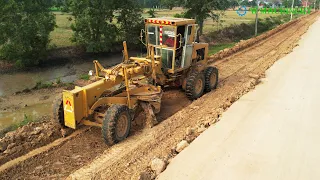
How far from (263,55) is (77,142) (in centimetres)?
1402

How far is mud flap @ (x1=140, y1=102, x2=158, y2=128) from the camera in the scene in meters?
8.23

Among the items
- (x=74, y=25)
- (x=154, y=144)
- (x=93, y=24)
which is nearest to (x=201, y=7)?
(x=93, y=24)

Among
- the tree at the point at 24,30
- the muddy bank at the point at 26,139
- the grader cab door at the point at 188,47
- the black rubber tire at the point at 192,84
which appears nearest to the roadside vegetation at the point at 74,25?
the tree at the point at 24,30

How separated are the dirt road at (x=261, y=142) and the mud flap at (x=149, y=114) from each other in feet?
4.68

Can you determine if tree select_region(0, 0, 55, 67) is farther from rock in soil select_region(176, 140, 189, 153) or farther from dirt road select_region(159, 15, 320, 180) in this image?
rock in soil select_region(176, 140, 189, 153)

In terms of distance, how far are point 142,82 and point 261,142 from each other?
3577 millimetres

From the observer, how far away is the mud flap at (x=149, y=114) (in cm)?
823

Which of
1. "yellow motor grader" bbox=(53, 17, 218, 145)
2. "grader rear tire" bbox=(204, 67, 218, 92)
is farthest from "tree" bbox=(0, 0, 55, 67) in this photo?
"grader rear tire" bbox=(204, 67, 218, 92)

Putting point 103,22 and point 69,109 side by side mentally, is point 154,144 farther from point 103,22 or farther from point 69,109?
point 103,22

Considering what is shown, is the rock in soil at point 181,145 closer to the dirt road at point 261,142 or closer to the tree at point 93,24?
the dirt road at point 261,142

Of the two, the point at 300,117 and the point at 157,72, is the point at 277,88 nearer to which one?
the point at 300,117

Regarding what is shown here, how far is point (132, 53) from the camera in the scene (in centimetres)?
2200

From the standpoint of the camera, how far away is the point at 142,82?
8734 millimetres

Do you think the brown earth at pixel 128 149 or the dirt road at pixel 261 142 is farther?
the brown earth at pixel 128 149
